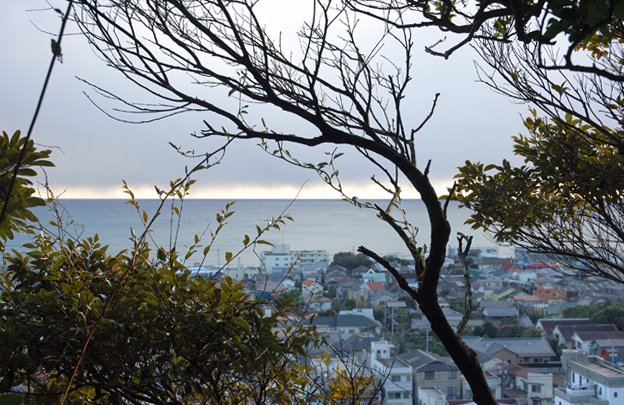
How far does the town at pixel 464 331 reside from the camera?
418 centimetres

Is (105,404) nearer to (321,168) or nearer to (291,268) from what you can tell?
(291,268)

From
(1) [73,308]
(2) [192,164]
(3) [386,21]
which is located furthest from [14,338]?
(3) [386,21]

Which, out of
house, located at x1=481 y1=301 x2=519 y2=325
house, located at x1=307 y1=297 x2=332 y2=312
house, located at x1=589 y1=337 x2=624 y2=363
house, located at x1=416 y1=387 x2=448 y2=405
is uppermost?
house, located at x1=307 y1=297 x2=332 y2=312

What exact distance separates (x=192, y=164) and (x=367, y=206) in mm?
509

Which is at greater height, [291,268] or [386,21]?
[386,21]

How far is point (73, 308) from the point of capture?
166 centimetres

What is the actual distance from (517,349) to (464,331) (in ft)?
23.2

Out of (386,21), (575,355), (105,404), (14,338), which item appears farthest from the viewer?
(575,355)

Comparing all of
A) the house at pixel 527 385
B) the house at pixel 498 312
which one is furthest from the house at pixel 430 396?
the house at pixel 498 312

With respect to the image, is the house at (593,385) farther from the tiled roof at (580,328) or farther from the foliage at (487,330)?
the foliage at (487,330)

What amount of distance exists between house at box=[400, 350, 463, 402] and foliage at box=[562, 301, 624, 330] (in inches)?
169

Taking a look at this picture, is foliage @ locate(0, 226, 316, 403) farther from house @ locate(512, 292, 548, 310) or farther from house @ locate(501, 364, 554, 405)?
house @ locate(512, 292, 548, 310)

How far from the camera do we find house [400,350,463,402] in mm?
5883

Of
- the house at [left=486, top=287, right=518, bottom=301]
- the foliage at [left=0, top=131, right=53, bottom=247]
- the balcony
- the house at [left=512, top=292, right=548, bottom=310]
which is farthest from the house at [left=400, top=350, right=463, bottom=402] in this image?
the house at [left=486, top=287, right=518, bottom=301]
